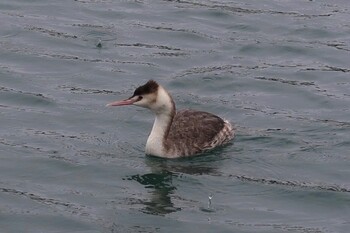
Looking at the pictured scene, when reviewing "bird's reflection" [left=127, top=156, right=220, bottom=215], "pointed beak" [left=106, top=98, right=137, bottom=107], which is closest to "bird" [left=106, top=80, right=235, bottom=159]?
"pointed beak" [left=106, top=98, right=137, bottom=107]

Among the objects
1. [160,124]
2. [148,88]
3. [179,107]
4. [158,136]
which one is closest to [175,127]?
[160,124]

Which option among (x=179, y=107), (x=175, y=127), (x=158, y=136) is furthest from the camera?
(x=179, y=107)

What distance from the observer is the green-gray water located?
1580 centimetres

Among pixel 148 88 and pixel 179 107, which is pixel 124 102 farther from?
pixel 179 107

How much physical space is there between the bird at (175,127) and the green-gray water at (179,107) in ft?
0.63

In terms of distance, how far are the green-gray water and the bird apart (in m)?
0.19

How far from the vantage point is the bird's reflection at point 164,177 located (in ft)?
52.3

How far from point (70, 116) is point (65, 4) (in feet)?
23.5

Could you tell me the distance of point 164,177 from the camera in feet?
56.1

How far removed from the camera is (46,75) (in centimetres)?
2117

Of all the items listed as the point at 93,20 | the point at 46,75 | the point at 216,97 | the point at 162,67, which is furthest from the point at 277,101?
the point at 93,20

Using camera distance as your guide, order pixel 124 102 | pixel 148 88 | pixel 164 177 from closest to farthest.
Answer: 1. pixel 164 177
2. pixel 124 102
3. pixel 148 88

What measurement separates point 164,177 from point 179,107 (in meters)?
3.25

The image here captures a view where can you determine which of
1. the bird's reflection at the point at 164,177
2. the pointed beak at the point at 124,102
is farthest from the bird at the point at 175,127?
the bird's reflection at the point at 164,177
